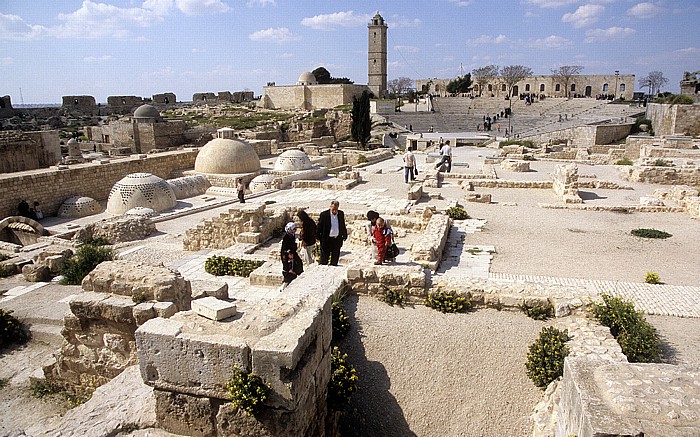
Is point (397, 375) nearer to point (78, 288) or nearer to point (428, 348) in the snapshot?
point (428, 348)

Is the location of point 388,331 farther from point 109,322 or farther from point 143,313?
point 109,322

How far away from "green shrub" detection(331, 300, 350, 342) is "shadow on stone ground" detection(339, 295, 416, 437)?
0.31 meters

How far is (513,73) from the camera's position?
242 feet

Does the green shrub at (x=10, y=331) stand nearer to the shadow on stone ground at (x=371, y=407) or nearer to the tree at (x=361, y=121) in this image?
the shadow on stone ground at (x=371, y=407)

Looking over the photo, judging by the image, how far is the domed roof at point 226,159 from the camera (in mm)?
23406

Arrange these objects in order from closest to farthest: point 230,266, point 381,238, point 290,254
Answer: point 290,254
point 381,238
point 230,266

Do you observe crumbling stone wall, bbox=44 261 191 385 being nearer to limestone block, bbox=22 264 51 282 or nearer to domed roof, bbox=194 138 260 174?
limestone block, bbox=22 264 51 282

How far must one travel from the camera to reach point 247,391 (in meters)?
3.60

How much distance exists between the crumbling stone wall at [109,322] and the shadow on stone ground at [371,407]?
2.44 metres

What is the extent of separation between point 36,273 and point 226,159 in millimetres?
14811

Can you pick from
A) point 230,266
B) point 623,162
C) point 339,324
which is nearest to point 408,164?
point 230,266

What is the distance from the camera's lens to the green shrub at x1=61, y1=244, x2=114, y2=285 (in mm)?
8969

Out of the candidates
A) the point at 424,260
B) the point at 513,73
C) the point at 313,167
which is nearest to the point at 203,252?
the point at 424,260

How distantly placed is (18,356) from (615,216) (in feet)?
46.2
